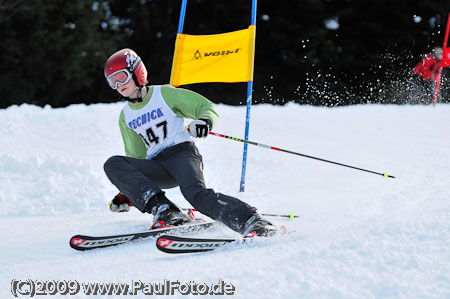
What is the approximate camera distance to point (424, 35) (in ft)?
55.0

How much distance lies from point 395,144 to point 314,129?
1302mm

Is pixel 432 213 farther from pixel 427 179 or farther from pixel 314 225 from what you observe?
pixel 427 179

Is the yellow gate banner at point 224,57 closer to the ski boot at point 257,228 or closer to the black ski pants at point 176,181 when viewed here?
the black ski pants at point 176,181

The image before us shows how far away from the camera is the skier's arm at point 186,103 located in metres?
3.30

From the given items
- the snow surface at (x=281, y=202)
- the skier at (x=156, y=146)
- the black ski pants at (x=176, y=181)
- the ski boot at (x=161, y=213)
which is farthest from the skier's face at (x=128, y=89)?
the snow surface at (x=281, y=202)

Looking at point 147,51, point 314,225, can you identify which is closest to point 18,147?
point 314,225

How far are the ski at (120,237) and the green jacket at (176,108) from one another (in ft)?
2.09

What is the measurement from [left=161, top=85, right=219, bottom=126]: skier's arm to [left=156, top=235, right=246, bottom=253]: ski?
0.94 metres

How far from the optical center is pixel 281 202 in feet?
13.9

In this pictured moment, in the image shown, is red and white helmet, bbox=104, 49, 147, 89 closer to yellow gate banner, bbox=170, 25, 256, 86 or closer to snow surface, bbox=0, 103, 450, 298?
snow surface, bbox=0, 103, 450, 298

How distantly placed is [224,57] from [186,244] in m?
2.55

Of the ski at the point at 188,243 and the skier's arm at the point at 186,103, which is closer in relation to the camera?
the ski at the point at 188,243

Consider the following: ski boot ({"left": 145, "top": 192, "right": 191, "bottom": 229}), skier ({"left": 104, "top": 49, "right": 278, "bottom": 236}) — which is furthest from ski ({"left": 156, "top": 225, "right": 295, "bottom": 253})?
ski boot ({"left": 145, "top": 192, "right": 191, "bottom": 229})

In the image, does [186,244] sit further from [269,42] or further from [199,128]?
[269,42]
